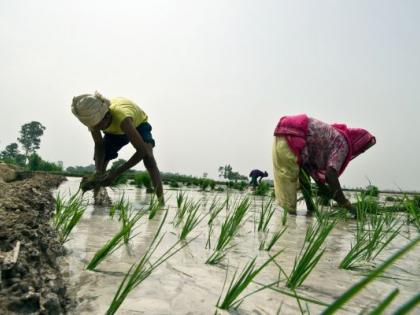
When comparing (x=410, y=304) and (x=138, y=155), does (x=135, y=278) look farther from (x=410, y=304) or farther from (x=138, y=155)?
(x=138, y=155)

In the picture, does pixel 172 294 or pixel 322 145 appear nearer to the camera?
pixel 172 294

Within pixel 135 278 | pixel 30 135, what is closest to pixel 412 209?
pixel 135 278

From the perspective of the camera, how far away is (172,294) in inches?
38.2

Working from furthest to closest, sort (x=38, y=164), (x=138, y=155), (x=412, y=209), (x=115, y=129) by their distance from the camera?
(x=38, y=164), (x=115, y=129), (x=138, y=155), (x=412, y=209)

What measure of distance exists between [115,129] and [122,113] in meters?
0.36

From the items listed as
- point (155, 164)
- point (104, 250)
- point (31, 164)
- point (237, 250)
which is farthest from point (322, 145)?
point (31, 164)

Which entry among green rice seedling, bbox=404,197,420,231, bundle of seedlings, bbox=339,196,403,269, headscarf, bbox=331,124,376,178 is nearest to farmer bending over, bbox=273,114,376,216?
headscarf, bbox=331,124,376,178

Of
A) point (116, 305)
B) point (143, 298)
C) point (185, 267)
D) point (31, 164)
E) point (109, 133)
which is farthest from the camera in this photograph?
point (31, 164)

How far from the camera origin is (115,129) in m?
3.73

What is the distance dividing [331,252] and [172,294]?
0.98 m

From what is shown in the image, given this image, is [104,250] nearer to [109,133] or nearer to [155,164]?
[155,164]

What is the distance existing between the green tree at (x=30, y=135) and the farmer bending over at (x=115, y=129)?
57649mm

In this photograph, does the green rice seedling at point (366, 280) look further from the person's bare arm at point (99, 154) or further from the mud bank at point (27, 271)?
the person's bare arm at point (99, 154)

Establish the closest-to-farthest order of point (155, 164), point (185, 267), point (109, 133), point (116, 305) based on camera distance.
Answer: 1. point (116, 305)
2. point (185, 267)
3. point (155, 164)
4. point (109, 133)
